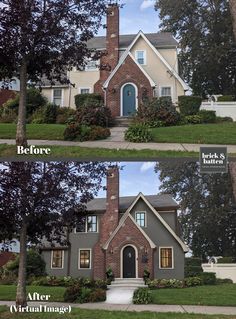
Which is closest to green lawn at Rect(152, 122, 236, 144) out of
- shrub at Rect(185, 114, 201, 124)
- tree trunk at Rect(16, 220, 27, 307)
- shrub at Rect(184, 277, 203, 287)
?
shrub at Rect(185, 114, 201, 124)

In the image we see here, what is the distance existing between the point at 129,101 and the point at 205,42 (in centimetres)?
313

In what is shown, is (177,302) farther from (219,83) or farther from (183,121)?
(219,83)

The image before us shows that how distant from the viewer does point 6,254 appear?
26.1 ft

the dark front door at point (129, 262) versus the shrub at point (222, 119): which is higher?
the shrub at point (222, 119)

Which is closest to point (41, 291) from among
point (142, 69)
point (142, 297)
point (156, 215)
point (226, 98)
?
point (142, 297)

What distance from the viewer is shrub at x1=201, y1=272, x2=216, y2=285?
23.9 feet

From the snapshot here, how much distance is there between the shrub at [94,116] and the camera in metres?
10.2

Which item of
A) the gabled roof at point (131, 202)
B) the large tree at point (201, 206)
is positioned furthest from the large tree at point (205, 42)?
the gabled roof at point (131, 202)

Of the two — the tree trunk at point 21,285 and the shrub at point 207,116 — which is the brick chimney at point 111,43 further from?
the tree trunk at point 21,285

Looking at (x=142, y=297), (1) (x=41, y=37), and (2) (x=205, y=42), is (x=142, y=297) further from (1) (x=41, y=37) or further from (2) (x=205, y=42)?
(2) (x=205, y=42)

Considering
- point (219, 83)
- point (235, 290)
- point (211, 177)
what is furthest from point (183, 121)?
point (235, 290)

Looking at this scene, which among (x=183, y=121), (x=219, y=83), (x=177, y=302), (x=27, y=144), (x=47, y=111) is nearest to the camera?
(x=177, y=302)

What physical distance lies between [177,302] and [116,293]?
88 centimetres

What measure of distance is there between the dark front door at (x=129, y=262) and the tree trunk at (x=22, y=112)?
2.88m
